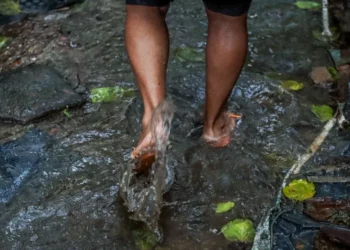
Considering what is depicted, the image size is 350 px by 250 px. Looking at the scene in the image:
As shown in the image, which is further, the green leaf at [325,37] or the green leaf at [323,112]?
the green leaf at [325,37]

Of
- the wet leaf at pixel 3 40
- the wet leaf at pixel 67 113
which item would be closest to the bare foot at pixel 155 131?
the wet leaf at pixel 67 113

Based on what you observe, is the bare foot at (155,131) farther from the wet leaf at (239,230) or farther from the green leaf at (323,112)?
the green leaf at (323,112)

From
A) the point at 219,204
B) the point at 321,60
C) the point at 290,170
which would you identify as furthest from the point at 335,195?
the point at 321,60

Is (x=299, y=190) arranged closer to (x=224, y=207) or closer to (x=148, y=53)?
(x=224, y=207)

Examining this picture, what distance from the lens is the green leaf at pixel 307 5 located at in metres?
4.23

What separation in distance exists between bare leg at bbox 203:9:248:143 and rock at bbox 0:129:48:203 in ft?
2.79

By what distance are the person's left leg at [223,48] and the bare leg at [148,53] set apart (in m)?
0.20

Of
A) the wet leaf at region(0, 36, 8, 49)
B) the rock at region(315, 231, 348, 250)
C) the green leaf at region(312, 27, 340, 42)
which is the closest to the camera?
the rock at region(315, 231, 348, 250)

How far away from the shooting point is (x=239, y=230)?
8.06 feet

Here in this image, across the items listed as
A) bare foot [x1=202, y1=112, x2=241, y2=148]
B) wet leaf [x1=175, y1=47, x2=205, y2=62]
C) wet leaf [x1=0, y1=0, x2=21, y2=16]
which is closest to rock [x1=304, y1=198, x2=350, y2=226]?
bare foot [x1=202, y1=112, x2=241, y2=148]

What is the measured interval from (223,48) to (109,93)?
101 cm

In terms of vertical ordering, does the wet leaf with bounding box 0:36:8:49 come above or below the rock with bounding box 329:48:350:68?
above

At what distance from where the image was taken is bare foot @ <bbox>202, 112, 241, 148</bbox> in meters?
2.90

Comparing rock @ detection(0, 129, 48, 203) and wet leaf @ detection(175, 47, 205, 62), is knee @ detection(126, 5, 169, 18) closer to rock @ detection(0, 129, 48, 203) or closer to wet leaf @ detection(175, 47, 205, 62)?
rock @ detection(0, 129, 48, 203)
